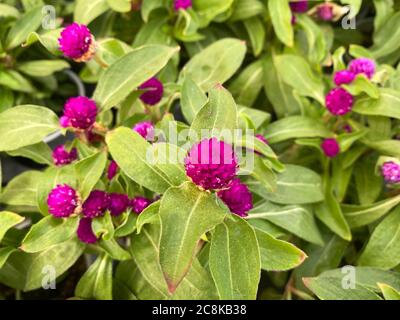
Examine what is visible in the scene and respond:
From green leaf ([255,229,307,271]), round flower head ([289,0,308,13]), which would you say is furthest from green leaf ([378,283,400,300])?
round flower head ([289,0,308,13])

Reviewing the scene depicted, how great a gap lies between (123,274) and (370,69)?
65cm

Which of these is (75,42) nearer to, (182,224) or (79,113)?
(79,113)

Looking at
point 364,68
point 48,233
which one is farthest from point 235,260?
point 364,68

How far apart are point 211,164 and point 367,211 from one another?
1.80 feet

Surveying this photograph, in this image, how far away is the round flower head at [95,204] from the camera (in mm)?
834

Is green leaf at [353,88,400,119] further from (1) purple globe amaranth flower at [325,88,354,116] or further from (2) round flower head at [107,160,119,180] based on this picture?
(2) round flower head at [107,160,119,180]

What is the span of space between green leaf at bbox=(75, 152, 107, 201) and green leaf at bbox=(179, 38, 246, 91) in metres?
0.33

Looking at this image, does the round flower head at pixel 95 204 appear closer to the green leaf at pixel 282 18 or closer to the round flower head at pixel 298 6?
the green leaf at pixel 282 18

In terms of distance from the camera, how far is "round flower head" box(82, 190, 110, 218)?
83 centimetres

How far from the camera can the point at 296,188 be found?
99cm
